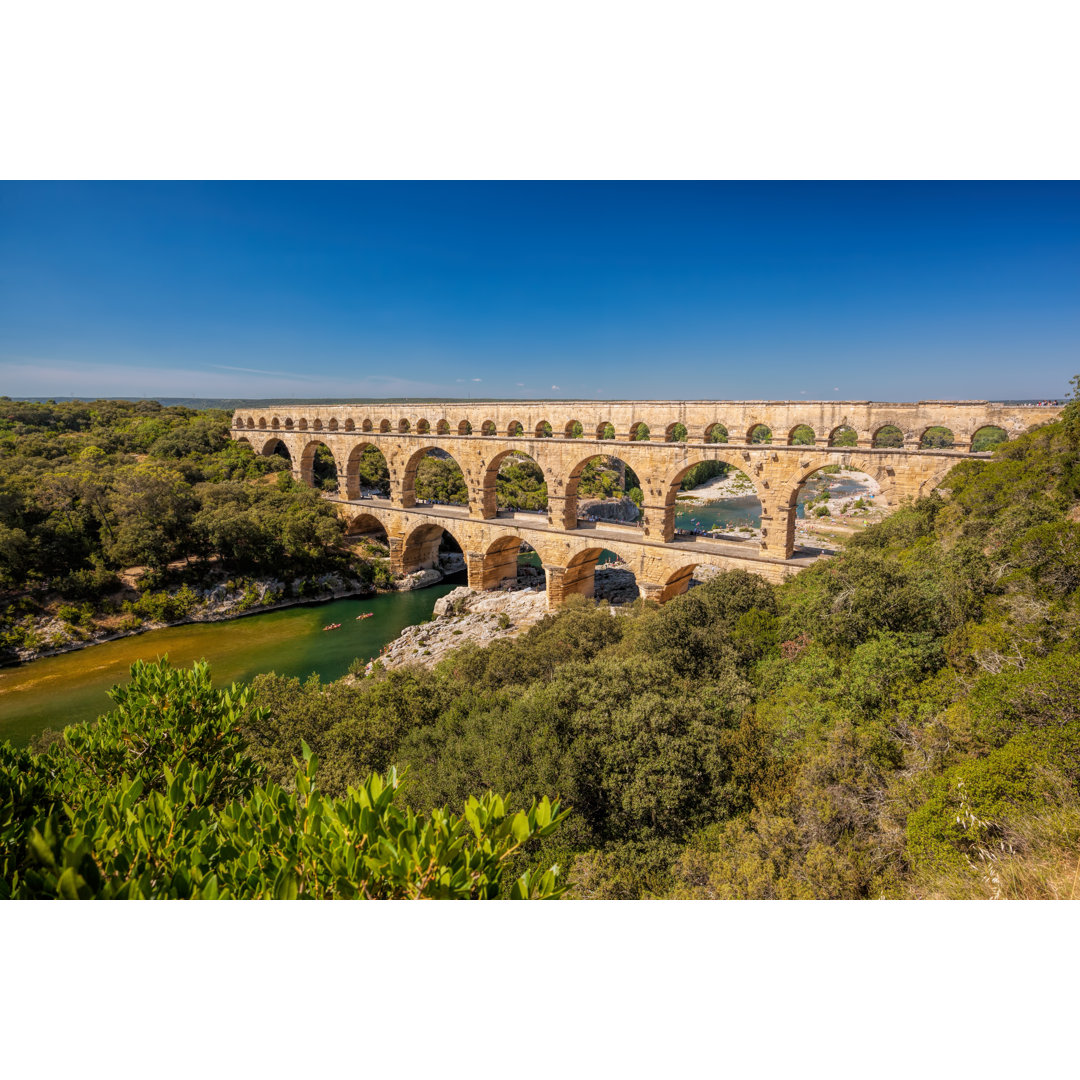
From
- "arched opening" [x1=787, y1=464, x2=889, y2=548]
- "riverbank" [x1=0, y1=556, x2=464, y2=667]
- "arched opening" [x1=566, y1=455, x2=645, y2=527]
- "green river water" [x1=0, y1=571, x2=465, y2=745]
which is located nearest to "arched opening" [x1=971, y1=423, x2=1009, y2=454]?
"arched opening" [x1=787, y1=464, x2=889, y2=548]

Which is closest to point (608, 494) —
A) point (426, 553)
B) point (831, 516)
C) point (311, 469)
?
point (831, 516)

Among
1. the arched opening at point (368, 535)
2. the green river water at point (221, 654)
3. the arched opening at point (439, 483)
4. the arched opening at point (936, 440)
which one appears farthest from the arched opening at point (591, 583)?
the arched opening at point (439, 483)

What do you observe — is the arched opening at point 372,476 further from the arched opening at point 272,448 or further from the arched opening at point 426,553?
the arched opening at point 426,553

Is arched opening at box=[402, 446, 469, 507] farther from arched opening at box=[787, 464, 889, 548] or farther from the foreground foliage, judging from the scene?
the foreground foliage

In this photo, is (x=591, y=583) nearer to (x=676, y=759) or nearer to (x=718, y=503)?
(x=676, y=759)

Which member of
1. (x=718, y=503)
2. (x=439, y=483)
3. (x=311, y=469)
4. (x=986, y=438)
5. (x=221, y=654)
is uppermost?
(x=986, y=438)

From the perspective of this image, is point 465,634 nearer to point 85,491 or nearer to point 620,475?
point 85,491
